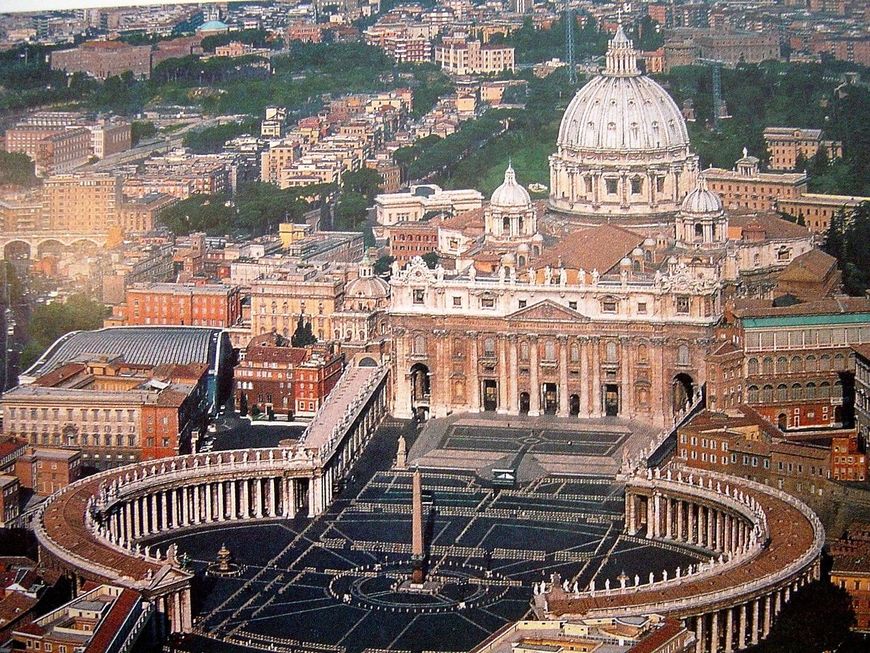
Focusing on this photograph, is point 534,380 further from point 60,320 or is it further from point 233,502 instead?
point 60,320

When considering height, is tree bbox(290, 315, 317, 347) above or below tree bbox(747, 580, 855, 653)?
above

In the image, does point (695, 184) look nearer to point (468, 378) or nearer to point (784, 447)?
point (468, 378)

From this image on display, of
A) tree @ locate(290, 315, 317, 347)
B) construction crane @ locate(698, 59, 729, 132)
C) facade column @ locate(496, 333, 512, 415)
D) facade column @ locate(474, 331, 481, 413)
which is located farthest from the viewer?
construction crane @ locate(698, 59, 729, 132)

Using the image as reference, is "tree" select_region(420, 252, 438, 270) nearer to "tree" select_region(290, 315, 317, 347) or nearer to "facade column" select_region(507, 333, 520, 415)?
"tree" select_region(290, 315, 317, 347)

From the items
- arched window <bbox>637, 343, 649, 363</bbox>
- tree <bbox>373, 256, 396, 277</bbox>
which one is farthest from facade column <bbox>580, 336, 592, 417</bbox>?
tree <bbox>373, 256, 396, 277</bbox>

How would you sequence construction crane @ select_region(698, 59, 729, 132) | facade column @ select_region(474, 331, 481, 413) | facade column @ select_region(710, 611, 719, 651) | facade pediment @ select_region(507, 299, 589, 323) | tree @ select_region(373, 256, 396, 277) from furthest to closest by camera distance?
construction crane @ select_region(698, 59, 729, 132) < tree @ select_region(373, 256, 396, 277) < facade column @ select_region(474, 331, 481, 413) < facade pediment @ select_region(507, 299, 589, 323) < facade column @ select_region(710, 611, 719, 651)

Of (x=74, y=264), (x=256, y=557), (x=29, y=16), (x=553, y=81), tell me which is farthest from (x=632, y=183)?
(x=553, y=81)

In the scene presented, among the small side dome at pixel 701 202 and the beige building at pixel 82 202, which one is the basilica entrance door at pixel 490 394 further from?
the beige building at pixel 82 202
